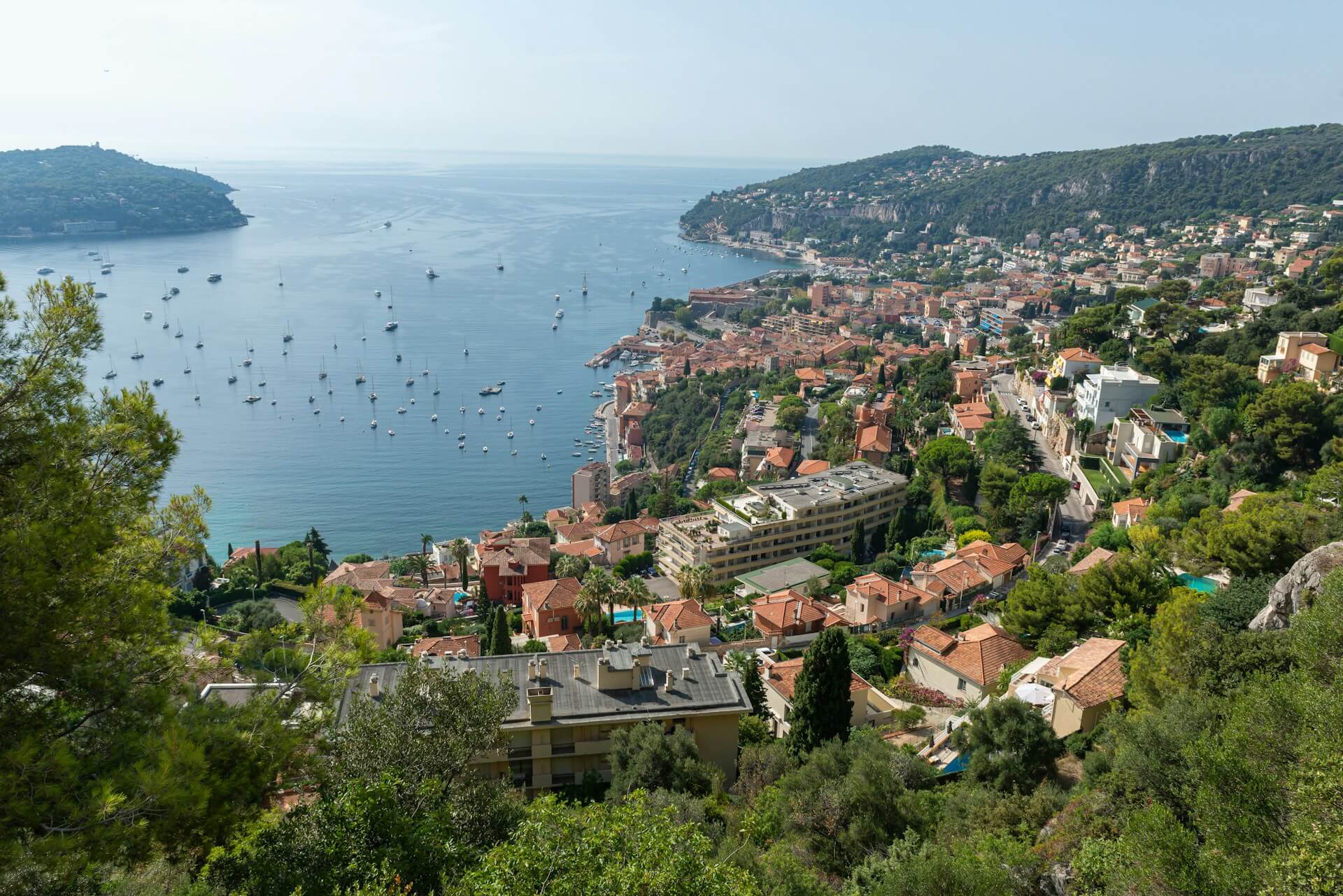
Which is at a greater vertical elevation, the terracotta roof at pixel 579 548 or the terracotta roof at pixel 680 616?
the terracotta roof at pixel 680 616

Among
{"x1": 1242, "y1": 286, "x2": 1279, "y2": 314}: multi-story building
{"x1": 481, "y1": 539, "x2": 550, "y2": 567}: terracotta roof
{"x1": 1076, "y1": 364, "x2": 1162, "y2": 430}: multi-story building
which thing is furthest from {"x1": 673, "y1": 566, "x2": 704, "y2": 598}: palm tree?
{"x1": 1242, "y1": 286, "x2": 1279, "y2": 314}: multi-story building

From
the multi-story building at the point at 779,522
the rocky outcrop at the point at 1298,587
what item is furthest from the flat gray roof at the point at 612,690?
the multi-story building at the point at 779,522

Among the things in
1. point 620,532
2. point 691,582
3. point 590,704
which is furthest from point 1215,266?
point 590,704

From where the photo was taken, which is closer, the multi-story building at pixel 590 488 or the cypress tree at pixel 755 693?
the cypress tree at pixel 755 693

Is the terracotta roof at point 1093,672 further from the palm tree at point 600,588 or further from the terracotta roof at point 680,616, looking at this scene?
the palm tree at point 600,588

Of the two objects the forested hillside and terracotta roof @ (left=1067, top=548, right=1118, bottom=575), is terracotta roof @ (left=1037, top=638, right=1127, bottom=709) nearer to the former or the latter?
terracotta roof @ (left=1067, top=548, right=1118, bottom=575)
